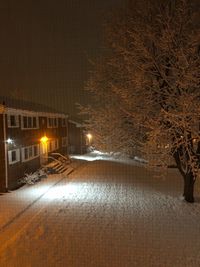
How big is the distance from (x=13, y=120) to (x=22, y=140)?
5.96 ft

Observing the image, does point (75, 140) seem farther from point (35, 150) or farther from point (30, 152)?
point (30, 152)

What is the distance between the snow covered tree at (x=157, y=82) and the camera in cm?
1266

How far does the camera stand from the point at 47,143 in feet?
90.5

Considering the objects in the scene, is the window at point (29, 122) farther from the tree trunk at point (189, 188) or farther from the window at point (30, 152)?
the tree trunk at point (189, 188)

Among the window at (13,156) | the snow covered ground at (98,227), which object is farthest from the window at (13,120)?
the snow covered ground at (98,227)

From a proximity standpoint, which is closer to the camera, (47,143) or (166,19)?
(166,19)

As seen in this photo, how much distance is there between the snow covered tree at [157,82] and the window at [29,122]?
7.35m

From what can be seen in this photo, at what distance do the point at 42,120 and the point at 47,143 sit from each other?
253 centimetres

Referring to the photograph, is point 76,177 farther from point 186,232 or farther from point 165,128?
point 186,232

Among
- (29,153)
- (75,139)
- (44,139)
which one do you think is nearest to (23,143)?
(29,153)

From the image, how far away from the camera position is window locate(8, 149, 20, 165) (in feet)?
59.5

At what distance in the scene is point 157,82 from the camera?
13680mm

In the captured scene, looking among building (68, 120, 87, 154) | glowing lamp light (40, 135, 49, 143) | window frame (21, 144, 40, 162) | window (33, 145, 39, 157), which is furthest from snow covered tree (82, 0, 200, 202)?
building (68, 120, 87, 154)

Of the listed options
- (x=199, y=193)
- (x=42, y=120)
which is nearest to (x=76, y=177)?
(x=42, y=120)
